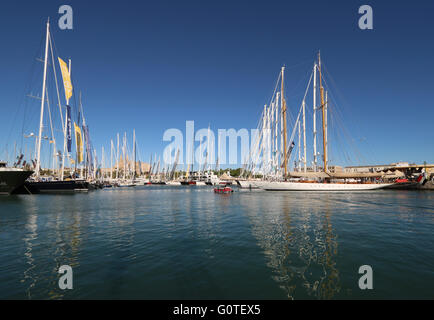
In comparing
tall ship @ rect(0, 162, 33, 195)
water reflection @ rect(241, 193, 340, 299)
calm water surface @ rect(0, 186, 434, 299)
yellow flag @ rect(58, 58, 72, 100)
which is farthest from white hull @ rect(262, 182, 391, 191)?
yellow flag @ rect(58, 58, 72, 100)

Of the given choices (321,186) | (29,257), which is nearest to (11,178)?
(29,257)

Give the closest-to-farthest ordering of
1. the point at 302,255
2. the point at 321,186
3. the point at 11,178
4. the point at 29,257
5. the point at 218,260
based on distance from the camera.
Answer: the point at 218,260 → the point at 29,257 → the point at 302,255 → the point at 11,178 → the point at 321,186

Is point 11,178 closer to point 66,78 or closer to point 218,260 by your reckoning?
point 66,78

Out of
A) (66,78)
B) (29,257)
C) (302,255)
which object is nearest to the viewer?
(29,257)

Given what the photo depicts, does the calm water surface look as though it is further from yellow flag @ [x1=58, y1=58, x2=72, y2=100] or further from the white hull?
yellow flag @ [x1=58, y1=58, x2=72, y2=100]

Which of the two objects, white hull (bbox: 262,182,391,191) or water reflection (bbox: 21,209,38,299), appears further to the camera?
white hull (bbox: 262,182,391,191)

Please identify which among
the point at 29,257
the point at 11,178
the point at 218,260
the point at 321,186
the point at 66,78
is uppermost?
the point at 66,78

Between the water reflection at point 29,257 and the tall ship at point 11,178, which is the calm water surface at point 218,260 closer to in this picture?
the water reflection at point 29,257

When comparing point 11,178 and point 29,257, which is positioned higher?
point 11,178

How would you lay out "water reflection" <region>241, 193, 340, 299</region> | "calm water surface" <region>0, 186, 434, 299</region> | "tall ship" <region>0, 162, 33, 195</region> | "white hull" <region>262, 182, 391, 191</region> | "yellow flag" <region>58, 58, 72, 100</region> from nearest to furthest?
"calm water surface" <region>0, 186, 434, 299</region>, "water reflection" <region>241, 193, 340, 299</region>, "tall ship" <region>0, 162, 33, 195</region>, "yellow flag" <region>58, 58, 72, 100</region>, "white hull" <region>262, 182, 391, 191</region>

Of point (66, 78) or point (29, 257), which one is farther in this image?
point (66, 78)

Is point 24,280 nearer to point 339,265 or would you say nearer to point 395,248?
point 339,265

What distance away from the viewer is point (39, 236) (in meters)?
12.0
